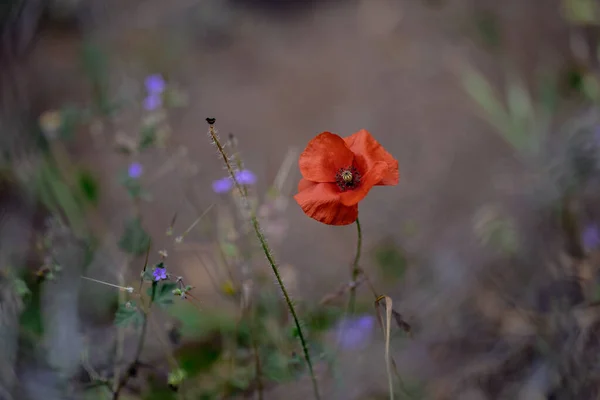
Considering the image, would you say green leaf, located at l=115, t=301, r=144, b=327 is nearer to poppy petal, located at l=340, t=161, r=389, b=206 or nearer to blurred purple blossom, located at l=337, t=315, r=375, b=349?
poppy petal, located at l=340, t=161, r=389, b=206

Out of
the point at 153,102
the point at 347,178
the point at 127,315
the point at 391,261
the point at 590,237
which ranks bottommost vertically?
the point at 127,315

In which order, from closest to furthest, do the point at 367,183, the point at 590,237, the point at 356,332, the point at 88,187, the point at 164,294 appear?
1. the point at 367,183
2. the point at 164,294
3. the point at 356,332
4. the point at 590,237
5. the point at 88,187

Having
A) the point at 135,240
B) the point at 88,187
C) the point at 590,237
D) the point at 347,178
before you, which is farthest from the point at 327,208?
→ the point at 88,187

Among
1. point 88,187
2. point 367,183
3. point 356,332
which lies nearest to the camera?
point 367,183

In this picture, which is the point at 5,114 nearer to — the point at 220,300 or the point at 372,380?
the point at 220,300

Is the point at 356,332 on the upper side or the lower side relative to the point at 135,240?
lower

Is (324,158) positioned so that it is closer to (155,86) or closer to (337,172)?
(337,172)

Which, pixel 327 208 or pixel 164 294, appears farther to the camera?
pixel 164 294
